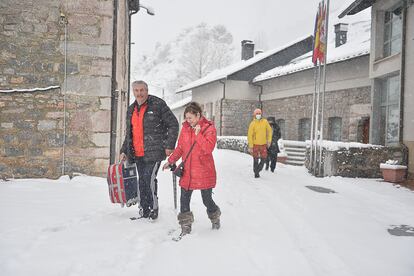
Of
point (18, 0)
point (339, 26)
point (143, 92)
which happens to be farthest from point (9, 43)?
point (339, 26)

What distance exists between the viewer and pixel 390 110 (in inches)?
403

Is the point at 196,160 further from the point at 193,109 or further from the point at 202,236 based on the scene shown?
the point at 202,236

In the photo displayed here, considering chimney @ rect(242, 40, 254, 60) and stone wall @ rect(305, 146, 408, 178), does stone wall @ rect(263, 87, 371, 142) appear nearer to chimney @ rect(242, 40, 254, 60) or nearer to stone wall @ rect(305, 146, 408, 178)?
stone wall @ rect(305, 146, 408, 178)

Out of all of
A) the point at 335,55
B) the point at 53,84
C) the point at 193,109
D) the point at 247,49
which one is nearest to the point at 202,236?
the point at 193,109

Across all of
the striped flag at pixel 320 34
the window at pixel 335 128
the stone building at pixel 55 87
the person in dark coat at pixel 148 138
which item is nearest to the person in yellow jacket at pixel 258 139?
the striped flag at pixel 320 34

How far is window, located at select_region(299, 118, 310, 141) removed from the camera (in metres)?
15.9

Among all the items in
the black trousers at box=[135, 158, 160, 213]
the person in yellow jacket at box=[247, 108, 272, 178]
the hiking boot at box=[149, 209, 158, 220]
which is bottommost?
the hiking boot at box=[149, 209, 158, 220]

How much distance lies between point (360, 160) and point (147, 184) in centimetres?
622

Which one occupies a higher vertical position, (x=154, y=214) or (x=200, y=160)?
(x=200, y=160)

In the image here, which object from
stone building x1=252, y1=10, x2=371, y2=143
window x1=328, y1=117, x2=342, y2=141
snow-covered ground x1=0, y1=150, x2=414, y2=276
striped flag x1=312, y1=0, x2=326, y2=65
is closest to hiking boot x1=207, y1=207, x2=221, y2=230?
snow-covered ground x1=0, y1=150, x2=414, y2=276

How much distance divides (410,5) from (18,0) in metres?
9.28

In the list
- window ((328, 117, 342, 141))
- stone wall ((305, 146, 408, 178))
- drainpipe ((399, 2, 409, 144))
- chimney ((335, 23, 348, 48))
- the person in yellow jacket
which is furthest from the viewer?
chimney ((335, 23, 348, 48))

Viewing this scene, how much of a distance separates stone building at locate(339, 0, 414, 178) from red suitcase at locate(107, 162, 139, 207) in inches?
283

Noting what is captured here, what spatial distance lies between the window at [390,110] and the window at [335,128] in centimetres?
325
